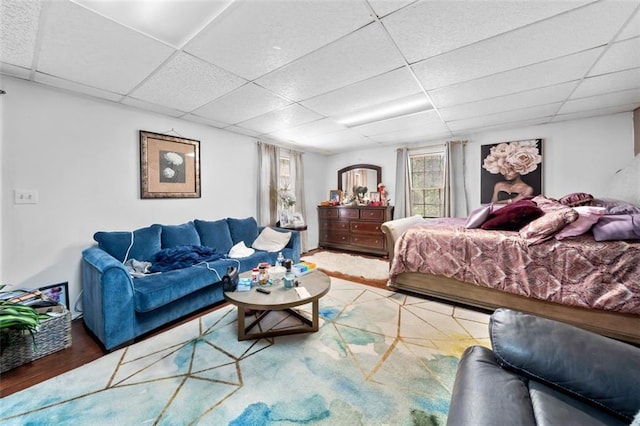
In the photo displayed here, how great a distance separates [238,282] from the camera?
84.7 inches

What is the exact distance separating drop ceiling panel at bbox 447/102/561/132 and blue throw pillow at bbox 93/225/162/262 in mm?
4272

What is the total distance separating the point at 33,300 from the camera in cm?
203

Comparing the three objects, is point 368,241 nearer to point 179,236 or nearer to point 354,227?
point 354,227

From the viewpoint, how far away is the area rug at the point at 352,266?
3672 millimetres

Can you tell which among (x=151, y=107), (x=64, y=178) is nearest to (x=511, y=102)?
(x=151, y=107)

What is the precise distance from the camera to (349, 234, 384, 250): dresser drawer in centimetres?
492

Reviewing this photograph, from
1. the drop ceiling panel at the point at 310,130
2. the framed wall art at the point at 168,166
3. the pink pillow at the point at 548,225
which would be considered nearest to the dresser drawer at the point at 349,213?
the drop ceiling panel at the point at 310,130

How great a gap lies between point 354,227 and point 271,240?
2.13m

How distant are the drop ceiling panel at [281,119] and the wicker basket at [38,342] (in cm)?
284

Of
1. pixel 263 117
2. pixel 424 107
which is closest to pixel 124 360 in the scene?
pixel 263 117

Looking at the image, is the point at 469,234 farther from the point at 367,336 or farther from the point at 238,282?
the point at 238,282

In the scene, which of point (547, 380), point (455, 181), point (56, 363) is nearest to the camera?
point (547, 380)

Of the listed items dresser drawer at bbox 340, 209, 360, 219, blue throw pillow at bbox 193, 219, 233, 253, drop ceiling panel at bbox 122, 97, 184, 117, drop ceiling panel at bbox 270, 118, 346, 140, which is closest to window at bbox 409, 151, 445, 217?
dresser drawer at bbox 340, 209, 360, 219

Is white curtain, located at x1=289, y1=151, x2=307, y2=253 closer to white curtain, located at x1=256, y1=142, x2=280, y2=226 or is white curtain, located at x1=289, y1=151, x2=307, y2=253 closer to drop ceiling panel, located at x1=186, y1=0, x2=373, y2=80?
white curtain, located at x1=256, y1=142, x2=280, y2=226
